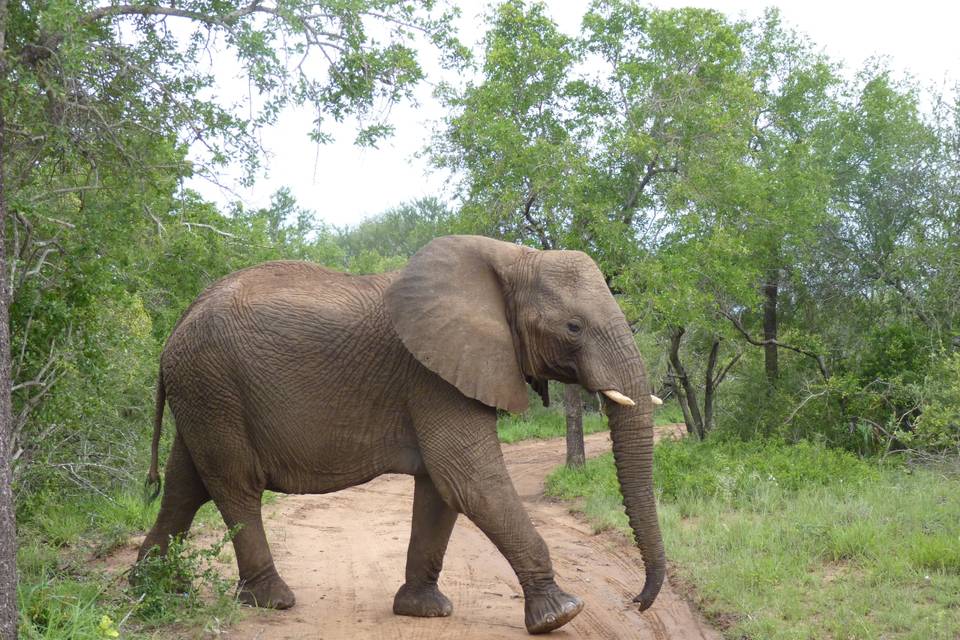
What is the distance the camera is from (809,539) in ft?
27.4

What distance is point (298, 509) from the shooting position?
1215 centimetres

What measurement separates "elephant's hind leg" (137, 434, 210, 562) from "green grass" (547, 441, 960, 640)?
3.97 m

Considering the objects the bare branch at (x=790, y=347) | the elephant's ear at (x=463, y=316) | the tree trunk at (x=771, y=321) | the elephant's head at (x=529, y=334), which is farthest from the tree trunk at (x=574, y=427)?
the elephant's ear at (x=463, y=316)

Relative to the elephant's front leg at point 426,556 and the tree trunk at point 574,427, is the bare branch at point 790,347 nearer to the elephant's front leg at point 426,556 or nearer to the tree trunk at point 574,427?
the tree trunk at point 574,427

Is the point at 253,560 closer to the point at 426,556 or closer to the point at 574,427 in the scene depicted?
the point at 426,556

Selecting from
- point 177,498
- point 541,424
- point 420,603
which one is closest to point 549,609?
point 420,603

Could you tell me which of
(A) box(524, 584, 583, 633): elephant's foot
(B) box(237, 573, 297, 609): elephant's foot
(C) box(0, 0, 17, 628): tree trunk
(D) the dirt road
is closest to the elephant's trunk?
(A) box(524, 584, 583, 633): elephant's foot

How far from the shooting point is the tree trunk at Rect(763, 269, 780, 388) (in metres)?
16.9

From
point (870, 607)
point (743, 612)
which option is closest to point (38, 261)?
point (743, 612)

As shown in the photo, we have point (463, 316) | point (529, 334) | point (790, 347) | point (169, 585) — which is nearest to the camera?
point (463, 316)

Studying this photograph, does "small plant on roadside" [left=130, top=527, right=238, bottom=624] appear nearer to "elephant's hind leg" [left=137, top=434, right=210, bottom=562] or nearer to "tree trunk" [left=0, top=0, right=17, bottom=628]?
"elephant's hind leg" [left=137, top=434, right=210, bottom=562]

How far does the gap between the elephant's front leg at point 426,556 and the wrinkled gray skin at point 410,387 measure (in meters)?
0.01

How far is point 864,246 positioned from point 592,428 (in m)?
10.6

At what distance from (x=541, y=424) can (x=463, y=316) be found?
1770cm
